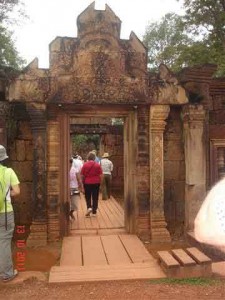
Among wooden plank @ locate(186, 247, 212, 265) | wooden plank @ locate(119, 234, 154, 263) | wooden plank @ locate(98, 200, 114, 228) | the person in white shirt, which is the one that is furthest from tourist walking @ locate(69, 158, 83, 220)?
wooden plank @ locate(186, 247, 212, 265)

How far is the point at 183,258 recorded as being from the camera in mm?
5078

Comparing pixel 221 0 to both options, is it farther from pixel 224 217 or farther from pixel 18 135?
pixel 224 217

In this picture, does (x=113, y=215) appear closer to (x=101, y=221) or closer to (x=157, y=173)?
(x=101, y=221)

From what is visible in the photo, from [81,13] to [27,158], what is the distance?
2888mm

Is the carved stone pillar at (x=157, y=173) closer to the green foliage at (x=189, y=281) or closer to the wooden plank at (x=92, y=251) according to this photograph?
the wooden plank at (x=92, y=251)

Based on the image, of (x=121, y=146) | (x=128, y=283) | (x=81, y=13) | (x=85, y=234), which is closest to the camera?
(x=128, y=283)

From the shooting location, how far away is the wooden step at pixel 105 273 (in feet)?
15.9

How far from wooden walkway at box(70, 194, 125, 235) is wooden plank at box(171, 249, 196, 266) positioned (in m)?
2.63

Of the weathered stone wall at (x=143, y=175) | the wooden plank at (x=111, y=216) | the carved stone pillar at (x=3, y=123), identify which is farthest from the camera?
the wooden plank at (x=111, y=216)

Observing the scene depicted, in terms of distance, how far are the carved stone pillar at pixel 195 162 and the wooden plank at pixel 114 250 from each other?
1.53 m

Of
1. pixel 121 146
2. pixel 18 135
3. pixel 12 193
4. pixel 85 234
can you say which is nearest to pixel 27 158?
pixel 18 135

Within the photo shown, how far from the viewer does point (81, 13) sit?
711 cm

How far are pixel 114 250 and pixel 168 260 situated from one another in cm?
153

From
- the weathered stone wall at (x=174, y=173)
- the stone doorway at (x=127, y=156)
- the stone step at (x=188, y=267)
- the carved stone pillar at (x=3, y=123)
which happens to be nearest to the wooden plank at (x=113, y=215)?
the stone doorway at (x=127, y=156)
